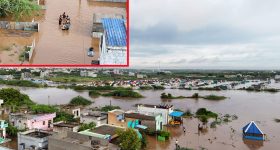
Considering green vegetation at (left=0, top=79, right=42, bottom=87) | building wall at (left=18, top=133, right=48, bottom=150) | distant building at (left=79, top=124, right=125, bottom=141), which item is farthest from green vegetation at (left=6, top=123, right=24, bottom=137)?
green vegetation at (left=0, top=79, right=42, bottom=87)

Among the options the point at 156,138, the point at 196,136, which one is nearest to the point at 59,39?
the point at 156,138

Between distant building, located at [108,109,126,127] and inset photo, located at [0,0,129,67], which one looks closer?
inset photo, located at [0,0,129,67]

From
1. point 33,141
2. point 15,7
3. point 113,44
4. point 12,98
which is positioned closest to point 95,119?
point 33,141

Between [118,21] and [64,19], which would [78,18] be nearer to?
[64,19]

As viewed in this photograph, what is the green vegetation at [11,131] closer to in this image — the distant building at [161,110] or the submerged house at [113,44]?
the distant building at [161,110]

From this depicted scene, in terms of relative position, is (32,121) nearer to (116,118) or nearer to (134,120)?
(116,118)

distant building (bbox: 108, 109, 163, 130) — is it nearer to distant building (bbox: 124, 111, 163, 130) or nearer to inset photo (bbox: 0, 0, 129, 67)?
distant building (bbox: 124, 111, 163, 130)

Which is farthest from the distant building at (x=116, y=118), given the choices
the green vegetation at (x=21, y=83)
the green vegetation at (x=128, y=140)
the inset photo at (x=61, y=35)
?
the green vegetation at (x=21, y=83)
